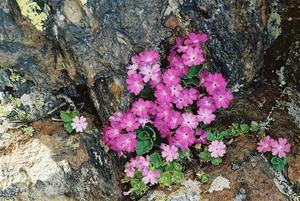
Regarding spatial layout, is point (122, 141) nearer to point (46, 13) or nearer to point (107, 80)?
point (107, 80)

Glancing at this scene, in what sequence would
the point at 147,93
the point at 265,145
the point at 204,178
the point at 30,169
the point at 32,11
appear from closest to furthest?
the point at 32,11 → the point at 30,169 → the point at 204,178 → the point at 265,145 → the point at 147,93

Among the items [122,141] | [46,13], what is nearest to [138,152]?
[122,141]

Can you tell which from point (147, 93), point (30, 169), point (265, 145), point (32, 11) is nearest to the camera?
point (32, 11)

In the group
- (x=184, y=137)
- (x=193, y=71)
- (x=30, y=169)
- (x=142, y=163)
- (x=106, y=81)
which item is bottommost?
(x=142, y=163)

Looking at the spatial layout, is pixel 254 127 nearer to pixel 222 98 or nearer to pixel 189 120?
pixel 222 98

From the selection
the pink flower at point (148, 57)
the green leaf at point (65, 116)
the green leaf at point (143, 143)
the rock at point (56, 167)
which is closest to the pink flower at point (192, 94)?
the pink flower at point (148, 57)

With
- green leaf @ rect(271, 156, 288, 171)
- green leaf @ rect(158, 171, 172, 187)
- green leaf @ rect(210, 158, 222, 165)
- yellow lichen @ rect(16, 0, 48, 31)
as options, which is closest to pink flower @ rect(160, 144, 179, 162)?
green leaf @ rect(158, 171, 172, 187)

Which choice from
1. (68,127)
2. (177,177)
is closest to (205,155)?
(177,177)
